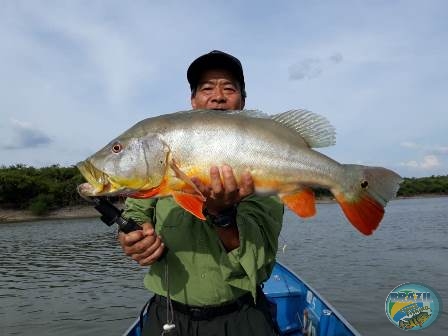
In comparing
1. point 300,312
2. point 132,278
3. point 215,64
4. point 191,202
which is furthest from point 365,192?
point 132,278

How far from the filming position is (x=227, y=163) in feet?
9.94

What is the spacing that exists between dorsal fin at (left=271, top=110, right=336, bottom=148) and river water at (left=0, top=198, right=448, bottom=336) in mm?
6738

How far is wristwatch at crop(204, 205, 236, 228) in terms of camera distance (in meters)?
3.34

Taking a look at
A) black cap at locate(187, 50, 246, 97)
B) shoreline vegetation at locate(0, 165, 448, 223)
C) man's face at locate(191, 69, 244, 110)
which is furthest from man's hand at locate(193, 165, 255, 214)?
shoreline vegetation at locate(0, 165, 448, 223)

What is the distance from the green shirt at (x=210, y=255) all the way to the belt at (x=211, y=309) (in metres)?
0.07

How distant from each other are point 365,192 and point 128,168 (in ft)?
5.76

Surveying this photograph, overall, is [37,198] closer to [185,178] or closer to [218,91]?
[218,91]

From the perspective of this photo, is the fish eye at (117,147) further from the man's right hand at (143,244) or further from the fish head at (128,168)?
the man's right hand at (143,244)

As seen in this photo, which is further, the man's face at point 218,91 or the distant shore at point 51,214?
the distant shore at point 51,214

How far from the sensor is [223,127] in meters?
3.08

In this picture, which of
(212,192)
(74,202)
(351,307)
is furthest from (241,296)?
(74,202)

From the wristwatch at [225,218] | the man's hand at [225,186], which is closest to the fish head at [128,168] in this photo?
the man's hand at [225,186]

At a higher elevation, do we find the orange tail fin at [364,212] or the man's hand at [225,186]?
the man's hand at [225,186]

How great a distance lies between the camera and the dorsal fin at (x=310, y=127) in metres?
3.33
